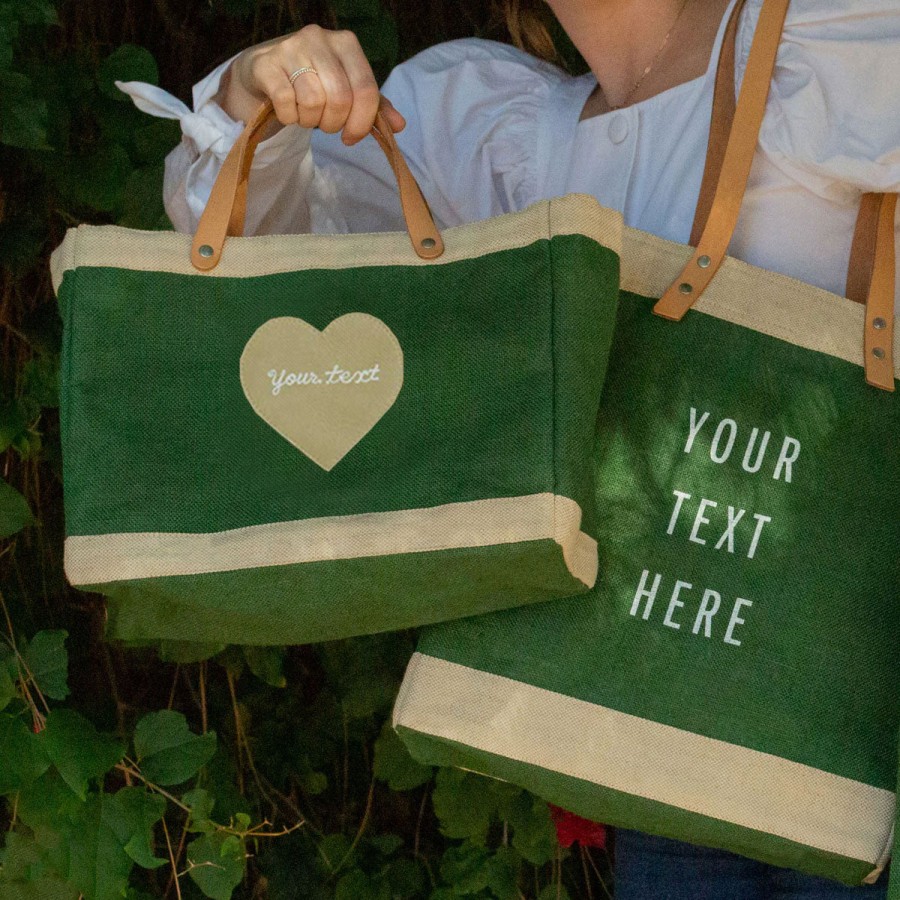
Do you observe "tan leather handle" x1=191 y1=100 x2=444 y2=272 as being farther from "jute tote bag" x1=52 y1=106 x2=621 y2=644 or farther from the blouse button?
the blouse button

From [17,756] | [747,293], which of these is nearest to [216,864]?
[17,756]

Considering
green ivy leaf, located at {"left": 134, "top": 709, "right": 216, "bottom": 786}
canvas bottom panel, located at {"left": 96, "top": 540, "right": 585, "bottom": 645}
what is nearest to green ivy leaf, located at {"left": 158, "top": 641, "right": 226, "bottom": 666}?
green ivy leaf, located at {"left": 134, "top": 709, "right": 216, "bottom": 786}

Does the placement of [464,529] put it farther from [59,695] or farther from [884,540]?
[59,695]

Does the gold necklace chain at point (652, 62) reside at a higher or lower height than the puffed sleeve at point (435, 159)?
higher

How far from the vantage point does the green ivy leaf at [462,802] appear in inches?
58.5

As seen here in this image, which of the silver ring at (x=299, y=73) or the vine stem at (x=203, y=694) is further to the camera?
the vine stem at (x=203, y=694)

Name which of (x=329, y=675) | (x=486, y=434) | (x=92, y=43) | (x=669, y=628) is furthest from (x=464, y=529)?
(x=92, y=43)

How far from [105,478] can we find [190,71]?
0.92 meters

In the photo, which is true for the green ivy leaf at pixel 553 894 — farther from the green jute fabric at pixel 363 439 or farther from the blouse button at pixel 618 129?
the blouse button at pixel 618 129

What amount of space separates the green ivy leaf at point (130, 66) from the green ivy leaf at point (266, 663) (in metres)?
0.67

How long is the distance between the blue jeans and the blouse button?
0.61 metres

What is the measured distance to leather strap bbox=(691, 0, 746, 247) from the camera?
998mm

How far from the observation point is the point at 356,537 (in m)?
0.88

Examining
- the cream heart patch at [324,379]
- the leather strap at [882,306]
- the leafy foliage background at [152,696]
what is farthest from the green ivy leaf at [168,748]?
the leather strap at [882,306]
